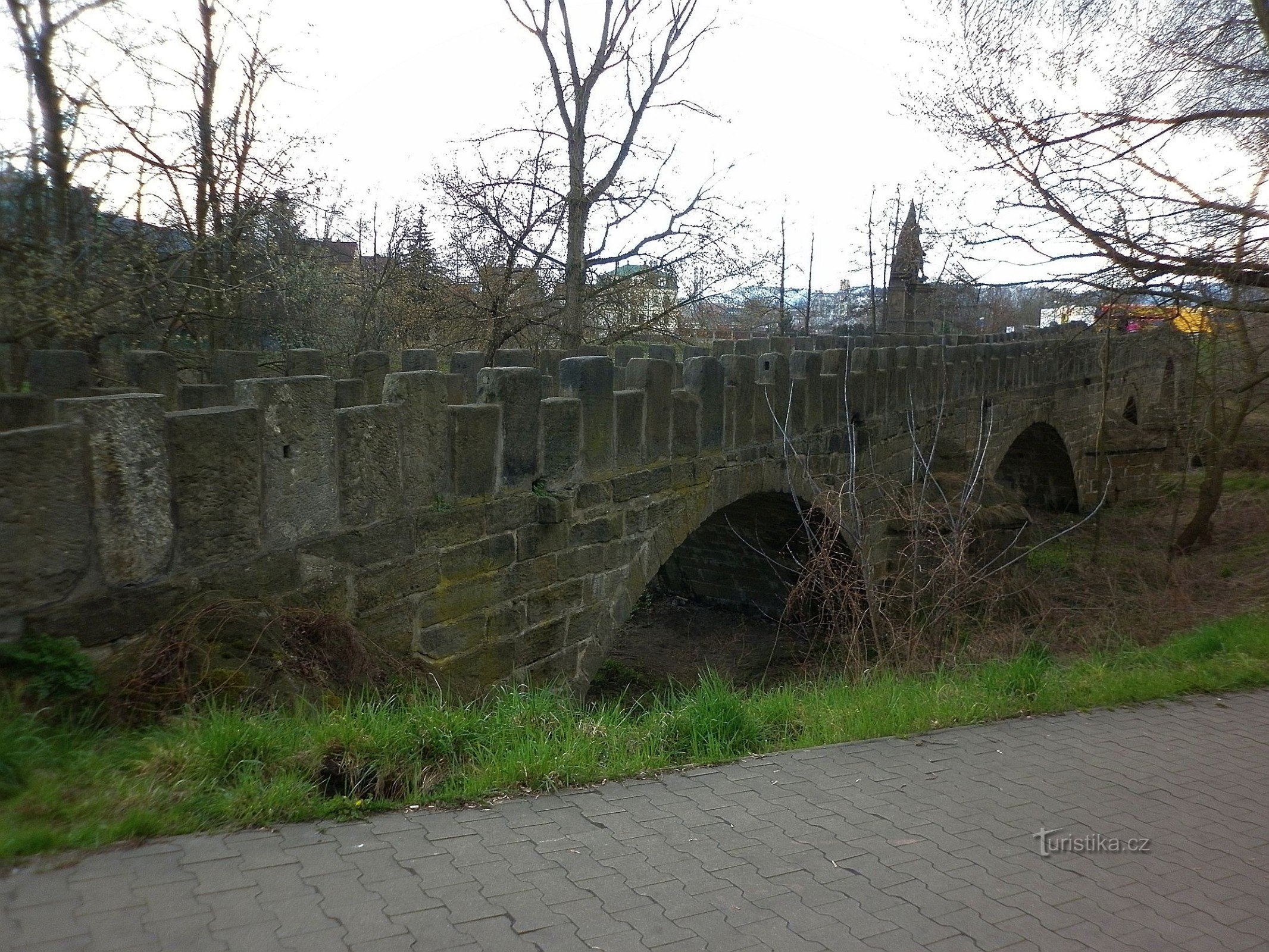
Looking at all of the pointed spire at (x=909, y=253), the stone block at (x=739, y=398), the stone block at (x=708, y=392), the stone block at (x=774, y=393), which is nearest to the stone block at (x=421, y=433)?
the stone block at (x=708, y=392)

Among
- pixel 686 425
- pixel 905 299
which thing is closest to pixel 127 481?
pixel 686 425

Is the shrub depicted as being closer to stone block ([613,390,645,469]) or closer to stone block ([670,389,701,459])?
stone block ([613,390,645,469])

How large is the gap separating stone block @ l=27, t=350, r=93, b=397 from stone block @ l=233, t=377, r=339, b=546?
12.2ft

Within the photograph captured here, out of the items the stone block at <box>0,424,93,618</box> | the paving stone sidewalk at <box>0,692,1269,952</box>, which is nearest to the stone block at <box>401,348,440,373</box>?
the stone block at <box>0,424,93,618</box>

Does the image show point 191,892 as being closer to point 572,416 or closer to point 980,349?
point 572,416

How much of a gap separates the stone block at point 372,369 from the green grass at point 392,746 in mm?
3940

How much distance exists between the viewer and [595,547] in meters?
6.40

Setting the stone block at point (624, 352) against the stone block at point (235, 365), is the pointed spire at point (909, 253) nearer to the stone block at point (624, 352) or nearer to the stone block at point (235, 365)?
the stone block at point (624, 352)

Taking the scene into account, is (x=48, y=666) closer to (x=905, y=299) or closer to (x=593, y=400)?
(x=593, y=400)

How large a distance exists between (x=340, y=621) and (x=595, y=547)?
86.6 inches

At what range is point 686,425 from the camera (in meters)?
7.27

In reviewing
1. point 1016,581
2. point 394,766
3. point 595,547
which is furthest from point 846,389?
point 394,766

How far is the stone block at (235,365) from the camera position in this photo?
7771mm

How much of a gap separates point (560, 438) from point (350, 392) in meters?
1.80
